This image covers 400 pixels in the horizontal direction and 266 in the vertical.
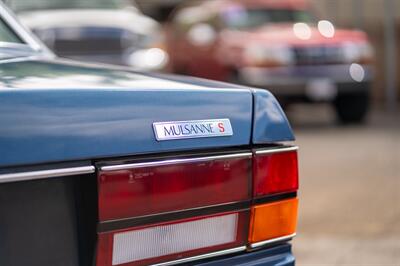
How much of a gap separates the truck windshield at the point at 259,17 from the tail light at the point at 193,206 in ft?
29.9

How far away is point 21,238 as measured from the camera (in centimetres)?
231

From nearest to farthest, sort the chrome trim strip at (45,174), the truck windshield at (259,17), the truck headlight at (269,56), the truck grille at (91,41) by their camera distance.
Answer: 1. the chrome trim strip at (45,174)
2. the truck grille at (91,41)
3. the truck headlight at (269,56)
4. the truck windshield at (259,17)

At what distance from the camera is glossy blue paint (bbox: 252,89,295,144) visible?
8.96ft

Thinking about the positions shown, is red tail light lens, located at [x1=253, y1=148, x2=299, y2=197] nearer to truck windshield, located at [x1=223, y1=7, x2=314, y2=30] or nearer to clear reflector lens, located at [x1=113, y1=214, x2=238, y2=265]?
clear reflector lens, located at [x1=113, y1=214, x2=238, y2=265]

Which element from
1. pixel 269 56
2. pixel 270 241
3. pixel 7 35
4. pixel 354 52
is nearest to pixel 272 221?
pixel 270 241

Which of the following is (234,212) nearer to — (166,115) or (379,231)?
(166,115)

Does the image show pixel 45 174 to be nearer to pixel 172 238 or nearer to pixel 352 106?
pixel 172 238

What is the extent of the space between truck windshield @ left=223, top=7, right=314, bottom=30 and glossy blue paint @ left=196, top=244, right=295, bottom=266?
358 inches

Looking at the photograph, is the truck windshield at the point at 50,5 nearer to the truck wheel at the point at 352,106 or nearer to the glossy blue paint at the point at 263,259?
the truck wheel at the point at 352,106

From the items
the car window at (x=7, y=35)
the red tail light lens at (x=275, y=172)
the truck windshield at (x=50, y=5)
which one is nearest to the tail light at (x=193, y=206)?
the red tail light lens at (x=275, y=172)

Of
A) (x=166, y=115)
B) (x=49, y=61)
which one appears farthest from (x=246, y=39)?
(x=166, y=115)

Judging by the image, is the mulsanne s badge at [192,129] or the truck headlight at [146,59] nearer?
the mulsanne s badge at [192,129]

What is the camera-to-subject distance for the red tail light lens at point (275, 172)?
8.85 feet

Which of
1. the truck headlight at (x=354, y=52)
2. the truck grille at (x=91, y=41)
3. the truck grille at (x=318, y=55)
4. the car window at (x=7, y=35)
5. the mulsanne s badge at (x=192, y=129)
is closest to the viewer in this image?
the mulsanne s badge at (x=192, y=129)
